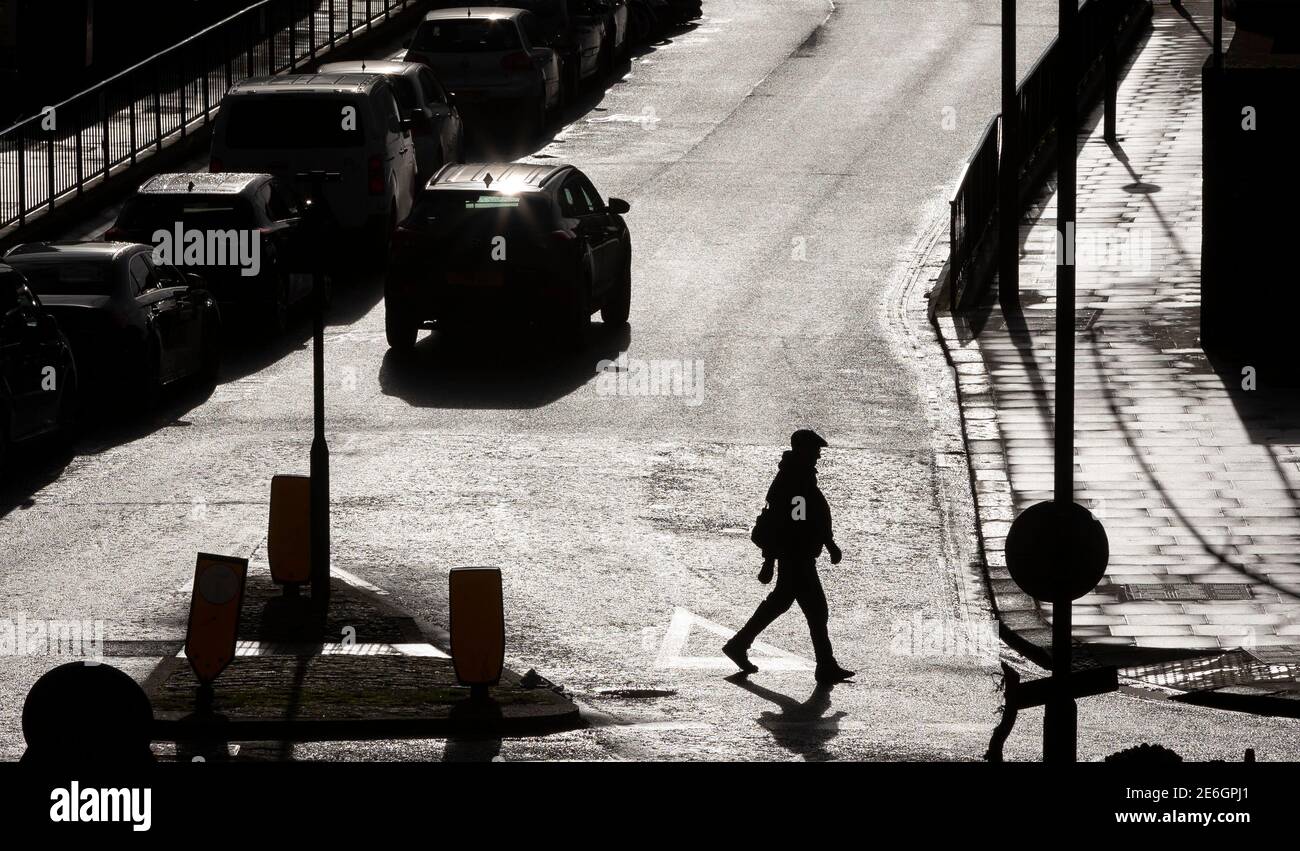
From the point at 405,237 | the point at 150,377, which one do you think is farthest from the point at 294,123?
the point at 150,377

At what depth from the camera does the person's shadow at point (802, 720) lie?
1263cm

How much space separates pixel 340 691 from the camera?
527 inches

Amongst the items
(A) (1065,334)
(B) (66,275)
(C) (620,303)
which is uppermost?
(A) (1065,334)

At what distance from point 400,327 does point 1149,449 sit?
314 inches

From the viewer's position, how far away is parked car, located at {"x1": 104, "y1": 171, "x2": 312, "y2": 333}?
23.0 meters

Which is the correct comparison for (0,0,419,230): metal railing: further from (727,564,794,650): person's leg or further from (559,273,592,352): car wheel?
(727,564,794,650): person's leg

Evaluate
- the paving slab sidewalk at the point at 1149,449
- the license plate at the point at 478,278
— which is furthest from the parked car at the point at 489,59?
the license plate at the point at 478,278

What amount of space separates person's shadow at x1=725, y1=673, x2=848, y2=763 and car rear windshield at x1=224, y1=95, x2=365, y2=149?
43.6 ft

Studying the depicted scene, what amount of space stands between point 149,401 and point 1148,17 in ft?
90.7

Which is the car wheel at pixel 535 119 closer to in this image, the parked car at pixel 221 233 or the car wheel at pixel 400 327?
the parked car at pixel 221 233

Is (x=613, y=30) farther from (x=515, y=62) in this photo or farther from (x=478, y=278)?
(x=478, y=278)

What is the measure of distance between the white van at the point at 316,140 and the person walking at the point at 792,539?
1249cm

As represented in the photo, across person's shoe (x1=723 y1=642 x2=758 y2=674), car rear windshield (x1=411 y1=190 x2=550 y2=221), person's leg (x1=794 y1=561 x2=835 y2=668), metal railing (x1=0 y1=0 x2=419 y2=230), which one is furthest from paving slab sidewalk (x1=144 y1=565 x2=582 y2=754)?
metal railing (x1=0 y1=0 x2=419 y2=230)
